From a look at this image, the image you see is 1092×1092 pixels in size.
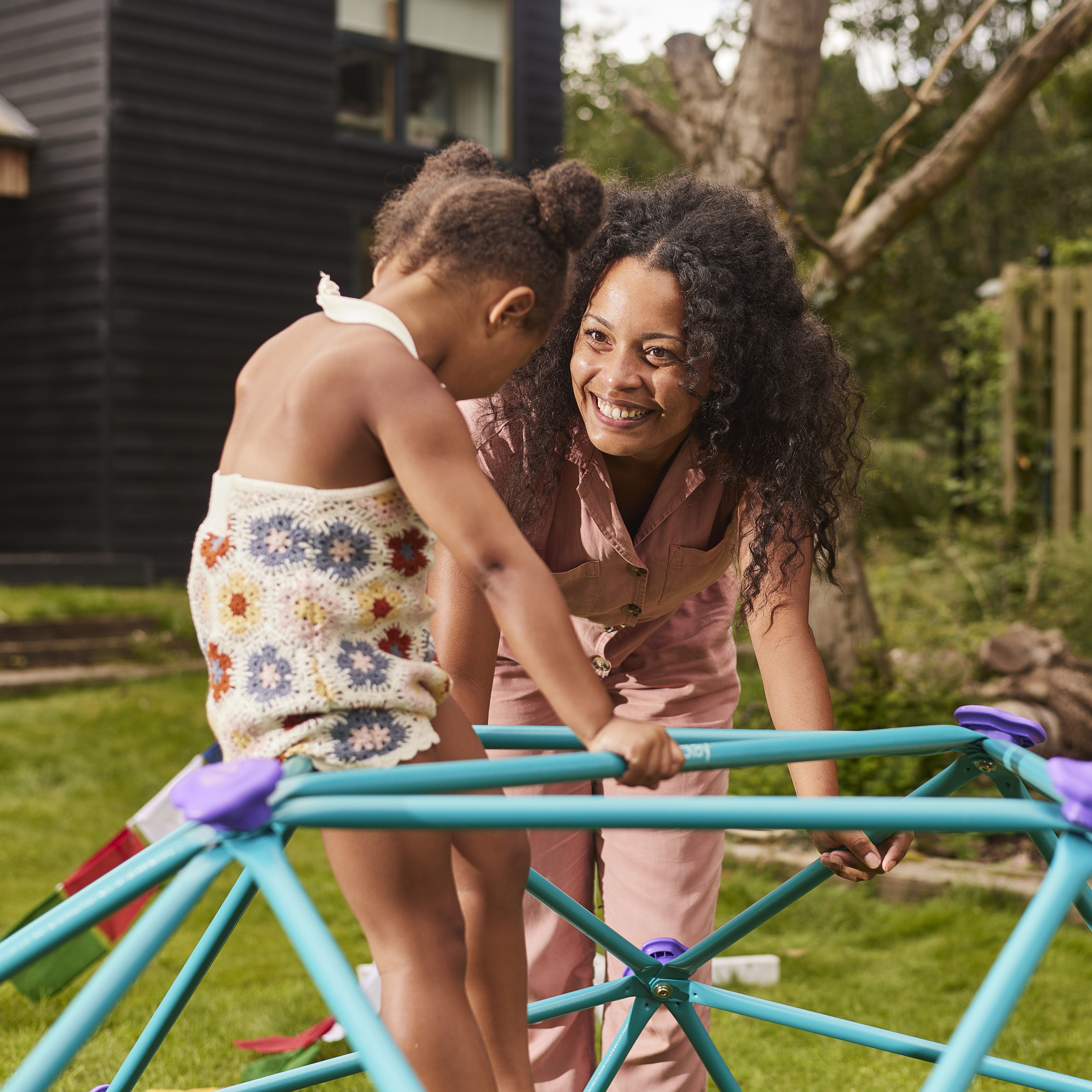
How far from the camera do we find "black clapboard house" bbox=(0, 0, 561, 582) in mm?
8711

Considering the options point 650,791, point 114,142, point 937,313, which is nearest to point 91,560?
point 114,142

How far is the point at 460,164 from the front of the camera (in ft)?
5.78

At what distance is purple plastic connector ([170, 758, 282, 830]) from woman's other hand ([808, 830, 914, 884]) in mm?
1030

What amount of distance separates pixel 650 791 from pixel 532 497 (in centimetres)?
75

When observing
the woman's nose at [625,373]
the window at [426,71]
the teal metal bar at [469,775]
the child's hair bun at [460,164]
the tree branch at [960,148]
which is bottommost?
the teal metal bar at [469,775]

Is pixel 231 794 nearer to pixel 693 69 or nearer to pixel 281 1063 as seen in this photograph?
pixel 281 1063

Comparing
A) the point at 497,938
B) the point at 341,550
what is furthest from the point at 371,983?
the point at 341,550

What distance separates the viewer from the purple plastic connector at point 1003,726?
73.5 inches

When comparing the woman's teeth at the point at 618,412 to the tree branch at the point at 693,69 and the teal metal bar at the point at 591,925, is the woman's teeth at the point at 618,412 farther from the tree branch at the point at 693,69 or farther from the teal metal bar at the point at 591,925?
the tree branch at the point at 693,69

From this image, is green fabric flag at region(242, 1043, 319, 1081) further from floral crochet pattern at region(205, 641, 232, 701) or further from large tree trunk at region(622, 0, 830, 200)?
large tree trunk at region(622, 0, 830, 200)

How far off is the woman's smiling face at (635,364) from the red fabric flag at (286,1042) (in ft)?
5.40

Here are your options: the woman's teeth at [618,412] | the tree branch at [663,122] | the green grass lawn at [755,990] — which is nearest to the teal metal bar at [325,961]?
the woman's teeth at [618,412]

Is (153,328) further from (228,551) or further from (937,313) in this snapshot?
(937,313)

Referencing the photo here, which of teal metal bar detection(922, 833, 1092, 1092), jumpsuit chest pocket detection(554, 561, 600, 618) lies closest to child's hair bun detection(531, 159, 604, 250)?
jumpsuit chest pocket detection(554, 561, 600, 618)
